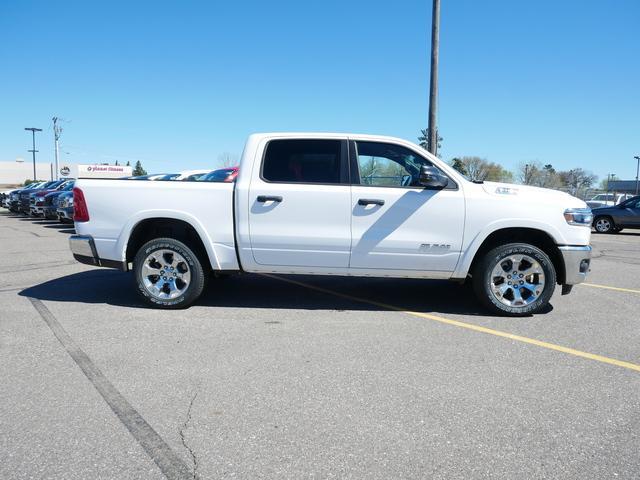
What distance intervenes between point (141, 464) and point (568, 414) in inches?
104

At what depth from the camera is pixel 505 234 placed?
554cm

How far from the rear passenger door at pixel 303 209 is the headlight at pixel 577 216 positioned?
7.87 ft

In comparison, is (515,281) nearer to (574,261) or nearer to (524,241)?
(524,241)

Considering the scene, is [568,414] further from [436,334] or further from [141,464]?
[141,464]

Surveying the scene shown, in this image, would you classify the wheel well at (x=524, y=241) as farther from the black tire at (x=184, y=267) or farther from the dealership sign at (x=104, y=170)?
the dealership sign at (x=104, y=170)

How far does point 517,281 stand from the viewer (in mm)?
5449

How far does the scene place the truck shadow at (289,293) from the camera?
5.89m

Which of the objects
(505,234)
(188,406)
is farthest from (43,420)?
(505,234)

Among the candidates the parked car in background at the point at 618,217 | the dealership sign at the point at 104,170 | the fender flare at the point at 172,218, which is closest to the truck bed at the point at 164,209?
the fender flare at the point at 172,218

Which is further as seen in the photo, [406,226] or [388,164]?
[388,164]

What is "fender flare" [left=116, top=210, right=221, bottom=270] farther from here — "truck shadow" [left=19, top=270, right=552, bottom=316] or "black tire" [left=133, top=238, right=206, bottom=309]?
"truck shadow" [left=19, top=270, right=552, bottom=316]

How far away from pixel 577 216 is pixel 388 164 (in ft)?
7.04

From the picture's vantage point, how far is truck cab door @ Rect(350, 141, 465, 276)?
532 centimetres

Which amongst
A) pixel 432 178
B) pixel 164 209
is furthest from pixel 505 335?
pixel 164 209
